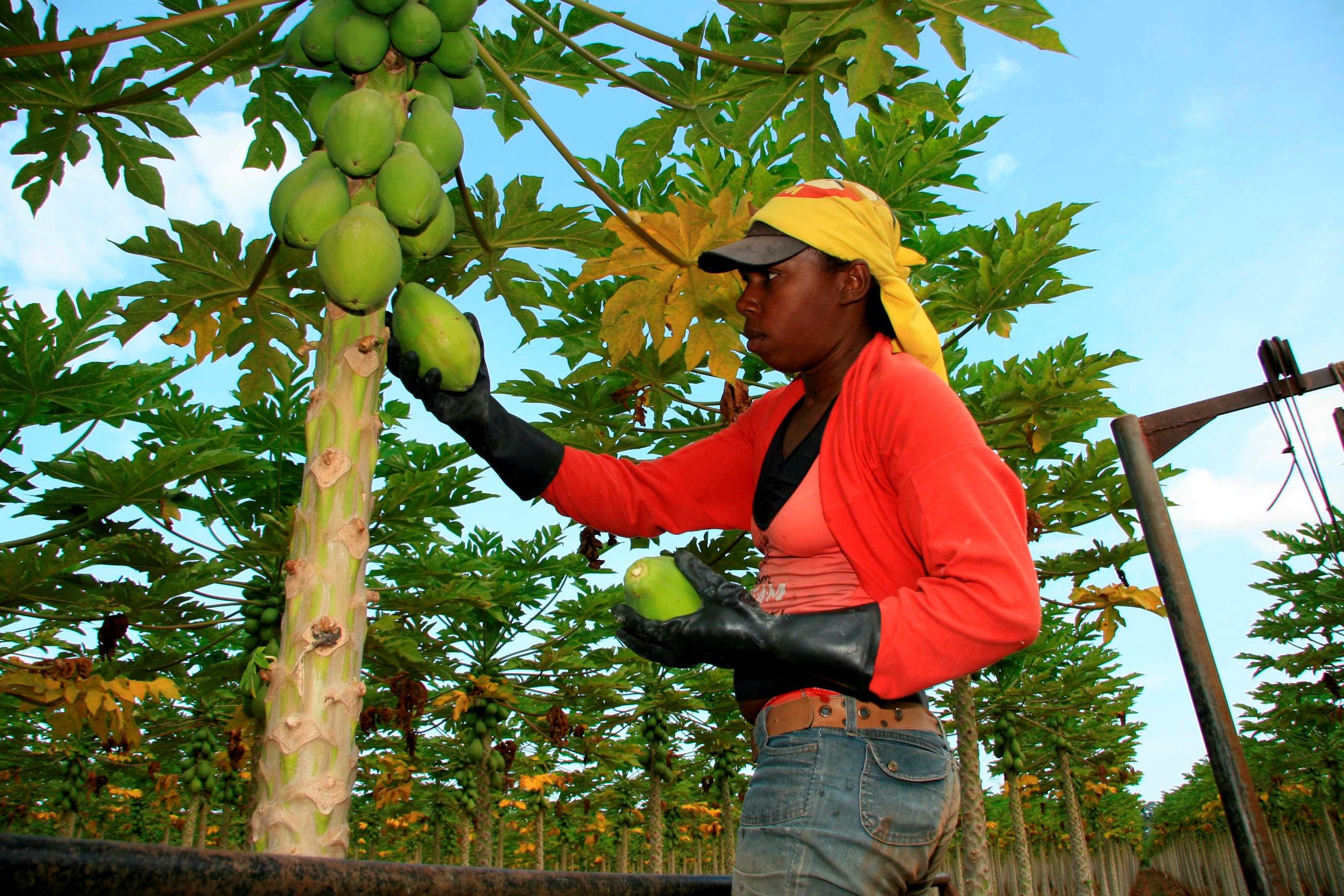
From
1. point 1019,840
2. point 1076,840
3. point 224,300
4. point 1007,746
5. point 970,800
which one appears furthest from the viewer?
point 1076,840

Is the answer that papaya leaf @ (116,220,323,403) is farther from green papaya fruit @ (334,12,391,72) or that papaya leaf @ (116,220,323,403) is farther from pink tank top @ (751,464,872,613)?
pink tank top @ (751,464,872,613)

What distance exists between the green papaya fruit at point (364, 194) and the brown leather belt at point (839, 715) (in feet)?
3.89

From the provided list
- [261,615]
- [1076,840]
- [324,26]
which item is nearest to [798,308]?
[324,26]

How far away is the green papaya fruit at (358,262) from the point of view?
1.47 m

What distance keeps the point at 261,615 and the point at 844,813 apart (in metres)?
6.27

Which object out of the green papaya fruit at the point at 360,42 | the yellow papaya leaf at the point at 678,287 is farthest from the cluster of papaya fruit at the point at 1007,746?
the green papaya fruit at the point at 360,42

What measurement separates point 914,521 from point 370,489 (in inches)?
35.8

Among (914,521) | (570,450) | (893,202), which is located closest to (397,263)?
(570,450)

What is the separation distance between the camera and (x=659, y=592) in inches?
59.5

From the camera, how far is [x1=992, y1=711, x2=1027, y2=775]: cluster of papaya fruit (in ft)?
42.6

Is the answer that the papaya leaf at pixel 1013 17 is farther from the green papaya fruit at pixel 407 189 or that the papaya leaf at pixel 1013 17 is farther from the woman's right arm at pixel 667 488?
the green papaya fruit at pixel 407 189

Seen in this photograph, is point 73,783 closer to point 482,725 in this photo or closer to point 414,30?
point 482,725

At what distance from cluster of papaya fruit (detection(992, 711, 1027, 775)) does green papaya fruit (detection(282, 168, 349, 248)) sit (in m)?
13.4

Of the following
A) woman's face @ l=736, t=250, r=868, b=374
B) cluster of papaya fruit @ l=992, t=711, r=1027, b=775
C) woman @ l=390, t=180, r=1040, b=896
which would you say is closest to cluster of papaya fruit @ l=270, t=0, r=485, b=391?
woman @ l=390, t=180, r=1040, b=896
